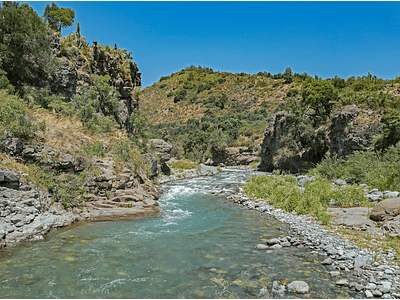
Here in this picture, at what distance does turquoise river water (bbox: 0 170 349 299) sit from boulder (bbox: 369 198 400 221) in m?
3.22

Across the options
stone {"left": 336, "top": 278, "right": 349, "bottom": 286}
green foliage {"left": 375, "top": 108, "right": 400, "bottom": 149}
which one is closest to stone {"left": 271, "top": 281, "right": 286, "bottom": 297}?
stone {"left": 336, "top": 278, "right": 349, "bottom": 286}

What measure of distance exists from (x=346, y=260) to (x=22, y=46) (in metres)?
22.4

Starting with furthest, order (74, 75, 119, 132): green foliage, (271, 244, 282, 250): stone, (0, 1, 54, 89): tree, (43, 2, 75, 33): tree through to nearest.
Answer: (43, 2, 75, 33): tree, (74, 75, 119, 132): green foliage, (0, 1, 54, 89): tree, (271, 244, 282, 250): stone

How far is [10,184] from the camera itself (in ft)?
28.7

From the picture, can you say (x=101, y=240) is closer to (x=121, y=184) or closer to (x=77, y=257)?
(x=77, y=257)

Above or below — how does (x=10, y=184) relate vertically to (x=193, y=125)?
below

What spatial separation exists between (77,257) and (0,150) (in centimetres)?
634

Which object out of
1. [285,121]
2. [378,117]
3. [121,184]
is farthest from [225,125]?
[121,184]

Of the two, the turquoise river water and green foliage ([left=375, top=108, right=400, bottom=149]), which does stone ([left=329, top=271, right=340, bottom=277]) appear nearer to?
the turquoise river water

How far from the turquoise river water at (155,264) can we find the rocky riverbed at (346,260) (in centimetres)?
28

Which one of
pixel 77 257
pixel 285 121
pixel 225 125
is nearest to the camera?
pixel 77 257

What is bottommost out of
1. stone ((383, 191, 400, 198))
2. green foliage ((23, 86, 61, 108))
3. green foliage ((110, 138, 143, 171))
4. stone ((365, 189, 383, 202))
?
stone ((365, 189, 383, 202))

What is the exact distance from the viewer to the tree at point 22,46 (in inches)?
658

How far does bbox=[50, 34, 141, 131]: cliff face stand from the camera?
21672mm
